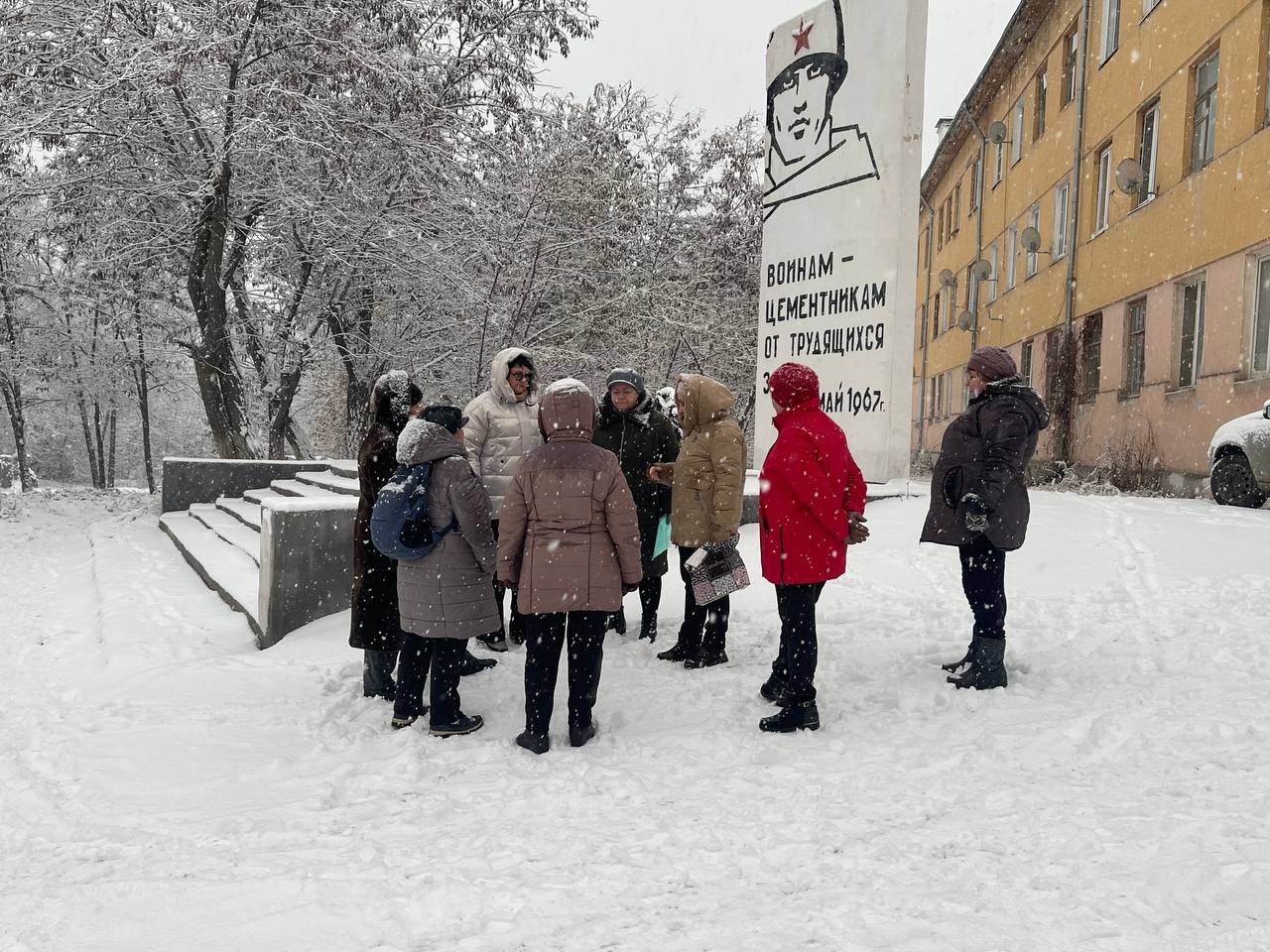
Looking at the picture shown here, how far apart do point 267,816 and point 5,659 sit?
3.79 metres

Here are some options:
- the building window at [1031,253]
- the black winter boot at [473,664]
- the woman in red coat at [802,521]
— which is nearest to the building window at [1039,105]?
the building window at [1031,253]

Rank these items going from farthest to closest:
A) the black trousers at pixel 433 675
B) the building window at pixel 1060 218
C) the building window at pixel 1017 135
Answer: the building window at pixel 1017 135 < the building window at pixel 1060 218 < the black trousers at pixel 433 675

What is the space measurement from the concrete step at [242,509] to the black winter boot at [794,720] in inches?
298

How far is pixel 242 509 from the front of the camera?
11.5 m

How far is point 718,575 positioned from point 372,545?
1963mm

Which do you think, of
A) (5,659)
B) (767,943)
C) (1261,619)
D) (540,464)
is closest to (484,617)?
(540,464)

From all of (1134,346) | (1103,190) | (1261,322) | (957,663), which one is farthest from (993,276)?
(957,663)

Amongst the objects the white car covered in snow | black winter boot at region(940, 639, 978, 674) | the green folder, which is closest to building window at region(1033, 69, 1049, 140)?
the white car covered in snow

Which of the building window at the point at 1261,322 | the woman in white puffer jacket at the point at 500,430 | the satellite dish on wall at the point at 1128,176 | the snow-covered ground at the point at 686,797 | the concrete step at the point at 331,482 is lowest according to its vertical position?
the snow-covered ground at the point at 686,797

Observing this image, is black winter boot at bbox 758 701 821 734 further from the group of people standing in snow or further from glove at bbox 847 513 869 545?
glove at bbox 847 513 869 545

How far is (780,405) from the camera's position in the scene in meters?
4.59

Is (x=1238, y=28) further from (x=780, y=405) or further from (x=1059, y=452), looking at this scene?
(x=780, y=405)

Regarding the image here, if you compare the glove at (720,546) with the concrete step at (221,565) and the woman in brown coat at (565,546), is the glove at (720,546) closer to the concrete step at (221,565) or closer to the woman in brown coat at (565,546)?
the woman in brown coat at (565,546)

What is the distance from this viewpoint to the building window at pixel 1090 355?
17016mm
